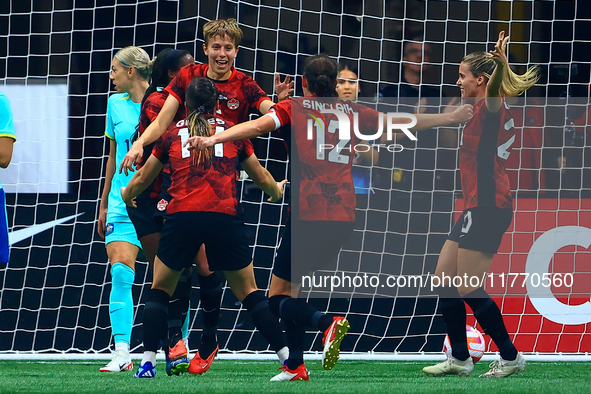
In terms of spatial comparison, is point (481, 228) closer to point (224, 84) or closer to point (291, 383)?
point (291, 383)

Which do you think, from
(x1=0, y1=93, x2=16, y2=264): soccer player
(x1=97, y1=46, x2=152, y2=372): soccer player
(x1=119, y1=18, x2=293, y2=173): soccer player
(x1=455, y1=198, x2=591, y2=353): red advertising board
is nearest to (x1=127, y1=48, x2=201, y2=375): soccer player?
(x1=119, y1=18, x2=293, y2=173): soccer player

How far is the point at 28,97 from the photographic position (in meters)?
6.24

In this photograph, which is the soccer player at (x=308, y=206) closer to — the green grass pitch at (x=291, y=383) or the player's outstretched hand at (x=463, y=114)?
the green grass pitch at (x=291, y=383)

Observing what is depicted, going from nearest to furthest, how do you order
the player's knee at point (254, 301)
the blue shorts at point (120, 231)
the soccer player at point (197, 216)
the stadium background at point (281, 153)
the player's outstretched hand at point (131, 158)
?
1. the player's outstretched hand at point (131, 158)
2. the soccer player at point (197, 216)
3. the player's knee at point (254, 301)
4. the blue shorts at point (120, 231)
5. the stadium background at point (281, 153)

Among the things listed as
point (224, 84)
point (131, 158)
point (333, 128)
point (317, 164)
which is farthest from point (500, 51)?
point (131, 158)

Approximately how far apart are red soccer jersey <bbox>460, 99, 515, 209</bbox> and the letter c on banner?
167 centimetres

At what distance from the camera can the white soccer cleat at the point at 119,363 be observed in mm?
4469

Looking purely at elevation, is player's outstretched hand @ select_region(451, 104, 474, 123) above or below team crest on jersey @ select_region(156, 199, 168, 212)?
above

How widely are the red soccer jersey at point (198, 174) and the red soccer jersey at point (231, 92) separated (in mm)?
283

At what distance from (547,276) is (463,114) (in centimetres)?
205

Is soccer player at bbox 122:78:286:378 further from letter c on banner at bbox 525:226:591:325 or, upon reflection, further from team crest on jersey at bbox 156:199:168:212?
letter c on banner at bbox 525:226:591:325

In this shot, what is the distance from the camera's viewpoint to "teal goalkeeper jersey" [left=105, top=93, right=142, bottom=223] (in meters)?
4.75

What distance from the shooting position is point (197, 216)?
377 centimetres

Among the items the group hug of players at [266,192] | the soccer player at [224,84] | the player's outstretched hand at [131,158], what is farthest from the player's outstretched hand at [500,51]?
the player's outstretched hand at [131,158]
